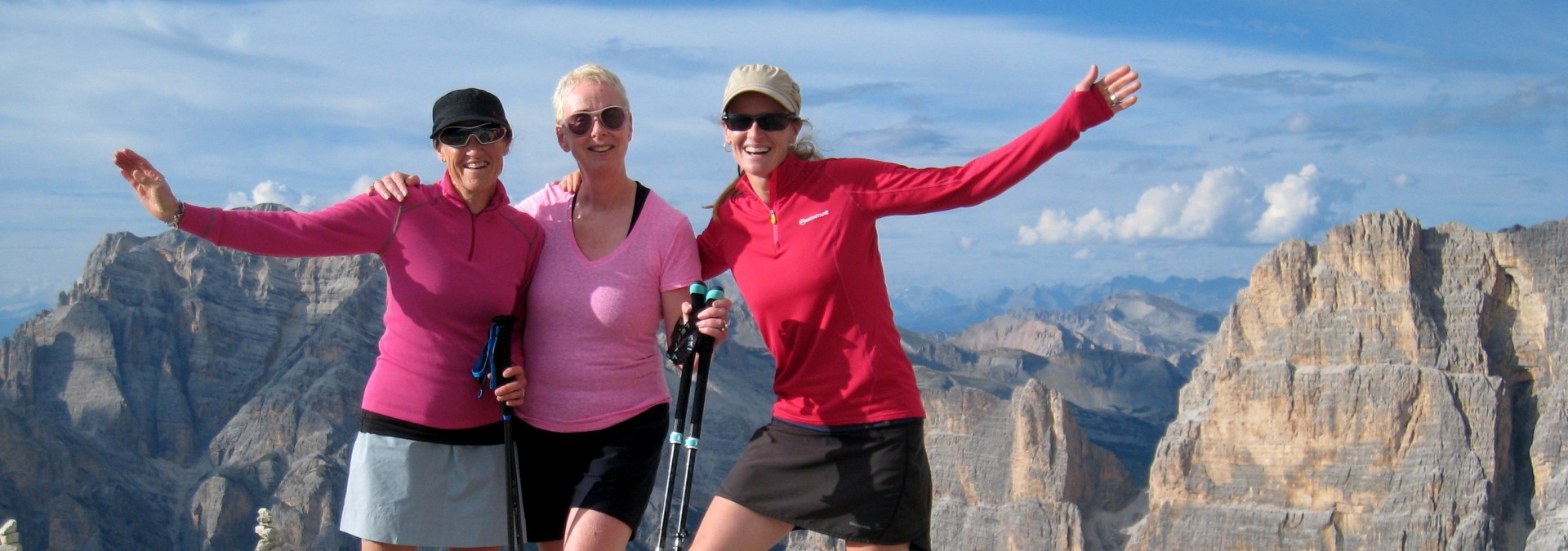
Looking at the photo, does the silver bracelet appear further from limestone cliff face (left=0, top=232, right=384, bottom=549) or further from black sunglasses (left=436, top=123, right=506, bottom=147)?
limestone cliff face (left=0, top=232, right=384, bottom=549)

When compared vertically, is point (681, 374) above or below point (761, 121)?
below

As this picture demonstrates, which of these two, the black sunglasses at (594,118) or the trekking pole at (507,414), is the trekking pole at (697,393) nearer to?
the trekking pole at (507,414)

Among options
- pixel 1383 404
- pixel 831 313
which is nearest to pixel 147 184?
pixel 831 313

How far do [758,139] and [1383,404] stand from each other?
79.6m

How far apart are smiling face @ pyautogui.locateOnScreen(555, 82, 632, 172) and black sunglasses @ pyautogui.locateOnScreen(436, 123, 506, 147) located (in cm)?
38

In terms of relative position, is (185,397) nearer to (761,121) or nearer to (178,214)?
(178,214)

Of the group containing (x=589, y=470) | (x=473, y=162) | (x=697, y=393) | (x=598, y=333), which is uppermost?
(x=473, y=162)

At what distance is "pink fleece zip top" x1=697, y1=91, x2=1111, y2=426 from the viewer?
23.5ft

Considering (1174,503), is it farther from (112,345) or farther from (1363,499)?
(112,345)

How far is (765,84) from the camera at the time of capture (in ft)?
23.9

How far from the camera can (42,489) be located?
99875 millimetres

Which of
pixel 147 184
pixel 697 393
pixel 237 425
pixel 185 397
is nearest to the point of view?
pixel 147 184

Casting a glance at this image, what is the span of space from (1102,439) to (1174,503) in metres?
98.6

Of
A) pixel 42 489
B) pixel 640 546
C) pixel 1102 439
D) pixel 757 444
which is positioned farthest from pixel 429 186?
pixel 1102 439
